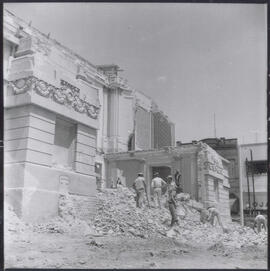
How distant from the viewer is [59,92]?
914 cm

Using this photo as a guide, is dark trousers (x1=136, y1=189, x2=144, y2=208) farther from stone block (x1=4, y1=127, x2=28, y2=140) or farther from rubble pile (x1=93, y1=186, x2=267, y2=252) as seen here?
stone block (x1=4, y1=127, x2=28, y2=140)

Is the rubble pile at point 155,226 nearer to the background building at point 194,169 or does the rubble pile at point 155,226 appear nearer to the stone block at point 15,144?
the background building at point 194,169

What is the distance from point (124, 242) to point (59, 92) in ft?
12.6

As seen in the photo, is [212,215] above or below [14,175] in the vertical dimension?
below

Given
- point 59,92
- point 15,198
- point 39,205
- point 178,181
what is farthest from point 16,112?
point 178,181

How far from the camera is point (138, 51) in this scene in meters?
9.73

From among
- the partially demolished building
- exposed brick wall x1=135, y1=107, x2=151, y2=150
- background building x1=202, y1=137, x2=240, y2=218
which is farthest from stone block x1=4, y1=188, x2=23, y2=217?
exposed brick wall x1=135, y1=107, x2=151, y2=150

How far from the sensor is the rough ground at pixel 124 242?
702 cm

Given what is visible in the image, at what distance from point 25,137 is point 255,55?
5.62 m

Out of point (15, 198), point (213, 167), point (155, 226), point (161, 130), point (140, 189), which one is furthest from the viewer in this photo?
point (161, 130)

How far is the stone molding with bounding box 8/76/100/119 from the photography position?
28.1 ft

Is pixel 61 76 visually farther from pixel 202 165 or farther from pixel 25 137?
pixel 202 165

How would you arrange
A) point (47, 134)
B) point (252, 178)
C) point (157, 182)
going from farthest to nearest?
point (252, 178), point (157, 182), point (47, 134)

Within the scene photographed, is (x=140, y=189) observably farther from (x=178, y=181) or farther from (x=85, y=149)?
(x=85, y=149)
